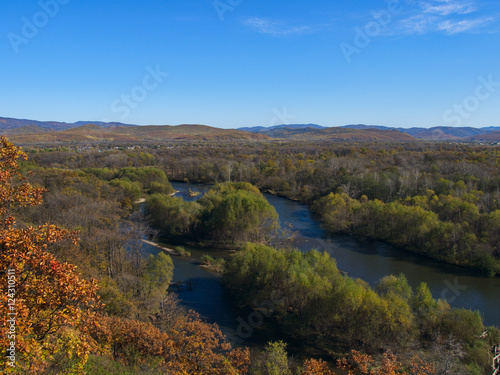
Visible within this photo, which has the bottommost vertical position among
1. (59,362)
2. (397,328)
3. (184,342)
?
(397,328)

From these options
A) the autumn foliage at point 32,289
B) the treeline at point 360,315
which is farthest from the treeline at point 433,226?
the autumn foliage at point 32,289

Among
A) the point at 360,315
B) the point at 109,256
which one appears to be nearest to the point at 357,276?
the point at 360,315

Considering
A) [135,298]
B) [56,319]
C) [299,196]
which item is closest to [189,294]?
[135,298]

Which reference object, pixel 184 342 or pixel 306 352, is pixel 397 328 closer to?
pixel 306 352

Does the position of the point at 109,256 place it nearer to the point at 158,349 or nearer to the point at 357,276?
the point at 158,349

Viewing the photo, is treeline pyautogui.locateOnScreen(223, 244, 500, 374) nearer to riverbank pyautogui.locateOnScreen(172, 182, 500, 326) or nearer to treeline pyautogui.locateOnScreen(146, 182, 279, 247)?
riverbank pyautogui.locateOnScreen(172, 182, 500, 326)
